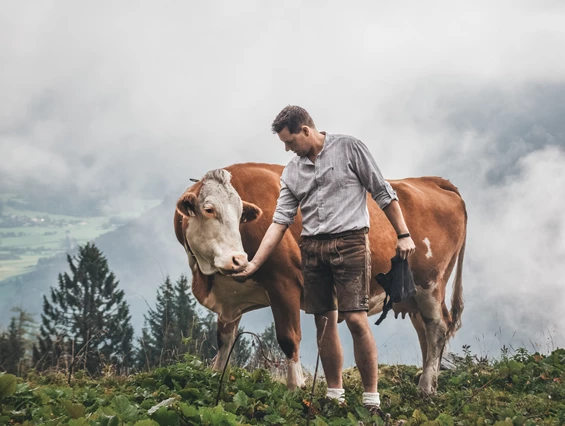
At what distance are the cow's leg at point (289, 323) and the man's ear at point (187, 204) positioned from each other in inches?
48.8

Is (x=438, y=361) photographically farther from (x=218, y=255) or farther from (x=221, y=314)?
(x=218, y=255)

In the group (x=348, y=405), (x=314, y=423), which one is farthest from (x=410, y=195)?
(x=314, y=423)

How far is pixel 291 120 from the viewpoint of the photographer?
570cm

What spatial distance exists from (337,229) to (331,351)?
1096 millimetres

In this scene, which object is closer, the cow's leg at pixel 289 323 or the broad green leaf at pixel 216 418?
the broad green leaf at pixel 216 418

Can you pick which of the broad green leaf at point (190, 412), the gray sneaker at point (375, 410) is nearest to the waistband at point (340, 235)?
the gray sneaker at point (375, 410)

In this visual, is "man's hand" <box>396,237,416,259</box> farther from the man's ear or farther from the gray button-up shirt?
the man's ear

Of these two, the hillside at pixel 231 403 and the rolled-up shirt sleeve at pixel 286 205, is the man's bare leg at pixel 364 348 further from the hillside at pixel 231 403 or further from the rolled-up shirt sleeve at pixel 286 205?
the rolled-up shirt sleeve at pixel 286 205

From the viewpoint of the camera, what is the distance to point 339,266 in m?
5.54

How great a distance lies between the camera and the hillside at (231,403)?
4.36 metres

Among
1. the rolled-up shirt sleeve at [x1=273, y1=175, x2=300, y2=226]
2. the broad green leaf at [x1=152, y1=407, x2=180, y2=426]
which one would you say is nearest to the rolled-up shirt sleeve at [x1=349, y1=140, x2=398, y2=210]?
the rolled-up shirt sleeve at [x1=273, y1=175, x2=300, y2=226]

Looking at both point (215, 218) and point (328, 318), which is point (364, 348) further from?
point (215, 218)

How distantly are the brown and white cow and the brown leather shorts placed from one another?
3.51 ft

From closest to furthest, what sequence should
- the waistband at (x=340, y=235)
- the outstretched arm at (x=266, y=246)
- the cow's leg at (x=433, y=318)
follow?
1. the waistband at (x=340, y=235)
2. the outstretched arm at (x=266, y=246)
3. the cow's leg at (x=433, y=318)
